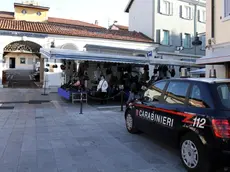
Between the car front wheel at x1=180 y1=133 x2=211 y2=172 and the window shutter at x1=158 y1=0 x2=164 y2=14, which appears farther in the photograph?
the window shutter at x1=158 y1=0 x2=164 y2=14

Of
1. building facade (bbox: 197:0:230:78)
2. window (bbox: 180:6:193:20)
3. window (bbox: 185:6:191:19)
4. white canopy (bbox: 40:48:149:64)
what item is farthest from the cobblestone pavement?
window (bbox: 185:6:191:19)

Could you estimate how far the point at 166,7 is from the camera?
2598 cm

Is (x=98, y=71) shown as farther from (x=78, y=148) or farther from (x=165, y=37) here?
(x=165, y=37)

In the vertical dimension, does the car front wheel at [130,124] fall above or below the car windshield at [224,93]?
below

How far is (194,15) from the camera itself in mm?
27875

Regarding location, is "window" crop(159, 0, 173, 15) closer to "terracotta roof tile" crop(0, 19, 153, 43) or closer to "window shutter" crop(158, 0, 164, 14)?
"window shutter" crop(158, 0, 164, 14)

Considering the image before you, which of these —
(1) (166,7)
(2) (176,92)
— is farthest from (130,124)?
(1) (166,7)

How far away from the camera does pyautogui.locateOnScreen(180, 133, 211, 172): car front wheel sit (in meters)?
3.79

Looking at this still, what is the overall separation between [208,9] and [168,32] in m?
16.0

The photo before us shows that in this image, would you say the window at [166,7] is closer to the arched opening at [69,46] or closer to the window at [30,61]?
the arched opening at [69,46]

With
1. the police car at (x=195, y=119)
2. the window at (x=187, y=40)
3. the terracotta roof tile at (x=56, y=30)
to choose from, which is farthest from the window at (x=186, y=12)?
the police car at (x=195, y=119)

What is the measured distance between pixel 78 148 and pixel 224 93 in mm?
3274

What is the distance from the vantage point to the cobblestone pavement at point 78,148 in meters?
4.37

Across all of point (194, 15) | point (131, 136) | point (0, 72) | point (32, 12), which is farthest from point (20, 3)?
point (131, 136)
